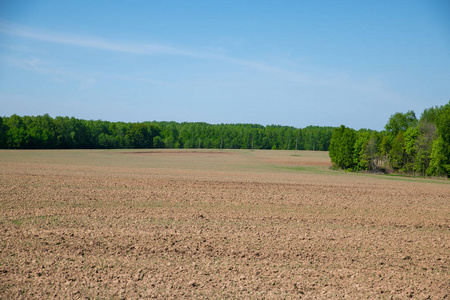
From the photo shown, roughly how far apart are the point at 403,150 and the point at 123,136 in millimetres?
104269

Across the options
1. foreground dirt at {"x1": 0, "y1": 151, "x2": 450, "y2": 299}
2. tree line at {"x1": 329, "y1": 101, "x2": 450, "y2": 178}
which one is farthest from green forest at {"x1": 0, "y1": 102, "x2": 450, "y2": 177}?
foreground dirt at {"x1": 0, "y1": 151, "x2": 450, "y2": 299}

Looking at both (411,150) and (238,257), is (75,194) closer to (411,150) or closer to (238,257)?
(238,257)

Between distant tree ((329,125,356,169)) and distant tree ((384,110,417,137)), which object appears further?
distant tree ((384,110,417,137))

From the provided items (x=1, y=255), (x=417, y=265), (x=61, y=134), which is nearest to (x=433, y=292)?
(x=417, y=265)

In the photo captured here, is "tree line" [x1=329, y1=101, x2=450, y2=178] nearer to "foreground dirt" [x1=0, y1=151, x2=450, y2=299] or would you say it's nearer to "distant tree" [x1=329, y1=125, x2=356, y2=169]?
"distant tree" [x1=329, y1=125, x2=356, y2=169]

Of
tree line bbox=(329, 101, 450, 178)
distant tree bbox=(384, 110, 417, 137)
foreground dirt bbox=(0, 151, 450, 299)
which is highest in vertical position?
distant tree bbox=(384, 110, 417, 137)

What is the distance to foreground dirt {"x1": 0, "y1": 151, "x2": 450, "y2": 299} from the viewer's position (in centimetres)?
876

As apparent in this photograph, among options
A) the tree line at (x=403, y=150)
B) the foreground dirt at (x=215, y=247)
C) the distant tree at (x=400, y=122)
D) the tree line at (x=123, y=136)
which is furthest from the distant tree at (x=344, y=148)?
the tree line at (x=123, y=136)

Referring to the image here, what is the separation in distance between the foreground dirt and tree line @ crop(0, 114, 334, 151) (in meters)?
87.2

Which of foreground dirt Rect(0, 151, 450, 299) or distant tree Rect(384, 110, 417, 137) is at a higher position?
distant tree Rect(384, 110, 417, 137)

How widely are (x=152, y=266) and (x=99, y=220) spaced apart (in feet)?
19.5

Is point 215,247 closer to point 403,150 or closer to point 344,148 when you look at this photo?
point 403,150

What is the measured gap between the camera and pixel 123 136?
446 feet

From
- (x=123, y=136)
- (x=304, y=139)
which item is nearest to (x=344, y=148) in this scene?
(x=123, y=136)
